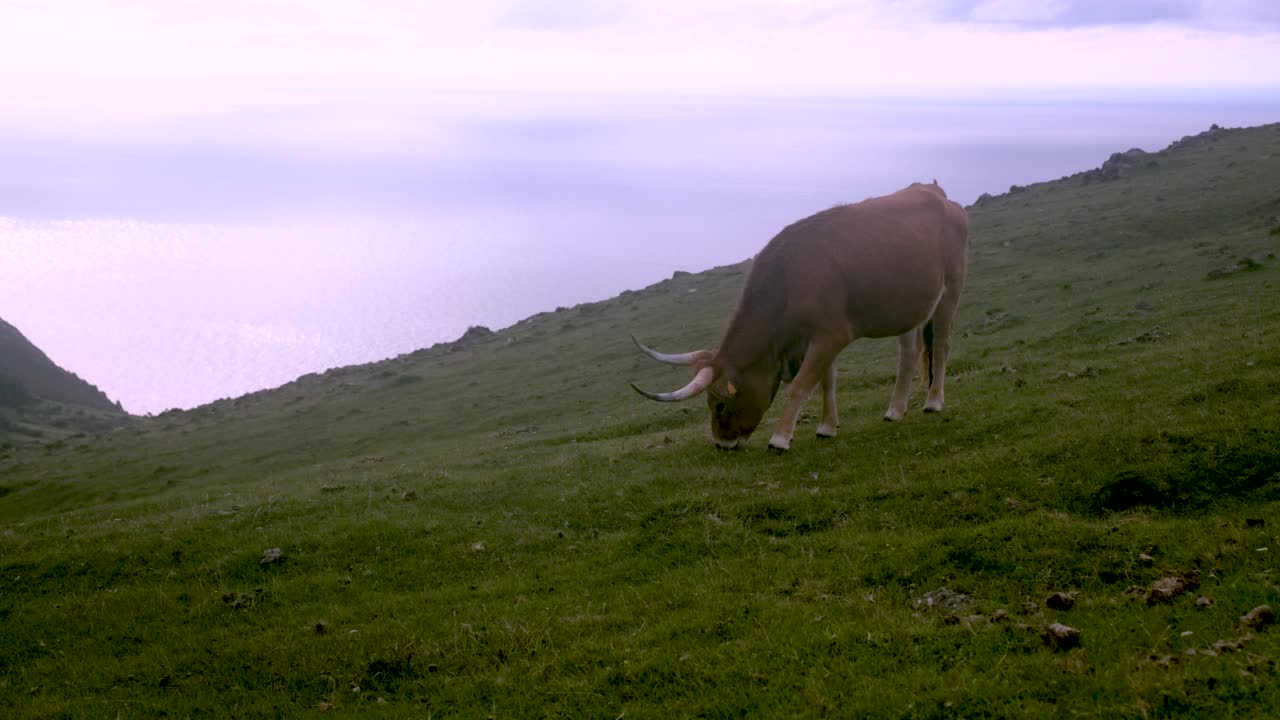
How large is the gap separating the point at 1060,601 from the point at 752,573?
2319 mm

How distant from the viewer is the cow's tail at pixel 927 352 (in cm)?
1281

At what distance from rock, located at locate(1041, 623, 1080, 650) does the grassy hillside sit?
1.2 inches

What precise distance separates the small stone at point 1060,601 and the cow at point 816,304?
4.99 metres

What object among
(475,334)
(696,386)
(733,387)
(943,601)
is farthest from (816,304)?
(475,334)

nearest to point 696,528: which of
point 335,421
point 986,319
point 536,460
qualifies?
point 536,460

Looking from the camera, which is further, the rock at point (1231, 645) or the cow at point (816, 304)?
the cow at point (816, 304)

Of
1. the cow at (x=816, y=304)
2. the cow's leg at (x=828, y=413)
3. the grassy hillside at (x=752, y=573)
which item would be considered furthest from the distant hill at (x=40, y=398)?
the cow's leg at (x=828, y=413)

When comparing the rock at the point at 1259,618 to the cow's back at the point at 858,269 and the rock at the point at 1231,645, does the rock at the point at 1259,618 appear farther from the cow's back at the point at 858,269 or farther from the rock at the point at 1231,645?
the cow's back at the point at 858,269

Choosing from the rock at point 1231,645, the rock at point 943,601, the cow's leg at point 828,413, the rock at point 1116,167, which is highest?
the rock at point 1116,167

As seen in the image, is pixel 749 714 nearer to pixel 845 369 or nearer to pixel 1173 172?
pixel 845 369

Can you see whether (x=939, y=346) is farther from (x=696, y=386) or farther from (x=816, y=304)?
(x=696, y=386)

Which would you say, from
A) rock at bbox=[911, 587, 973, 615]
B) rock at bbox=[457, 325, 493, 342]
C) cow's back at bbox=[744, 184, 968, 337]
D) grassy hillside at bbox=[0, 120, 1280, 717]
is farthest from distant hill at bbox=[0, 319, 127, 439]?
rock at bbox=[911, 587, 973, 615]

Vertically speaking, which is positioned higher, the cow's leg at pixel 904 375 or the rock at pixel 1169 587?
the cow's leg at pixel 904 375

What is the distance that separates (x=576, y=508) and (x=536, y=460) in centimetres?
497
